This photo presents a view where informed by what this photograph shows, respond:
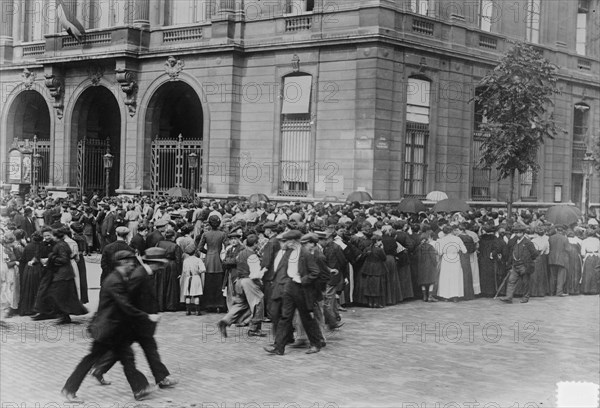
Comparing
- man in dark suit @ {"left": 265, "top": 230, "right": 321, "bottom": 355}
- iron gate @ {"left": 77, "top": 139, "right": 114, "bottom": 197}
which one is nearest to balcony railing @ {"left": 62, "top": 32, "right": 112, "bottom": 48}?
iron gate @ {"left": 77, "top": 139, "right": 114, "bottom": 197}

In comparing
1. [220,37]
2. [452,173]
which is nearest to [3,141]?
[220,37]

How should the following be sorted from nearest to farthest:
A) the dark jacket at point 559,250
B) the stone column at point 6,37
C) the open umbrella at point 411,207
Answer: the dark jacket at point 559,250 → the open umbrella at point 411,207 → the stone column at point 6,37

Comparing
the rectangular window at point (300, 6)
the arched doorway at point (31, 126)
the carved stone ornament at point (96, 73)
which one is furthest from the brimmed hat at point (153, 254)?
the arched doorway at point (31, 126)

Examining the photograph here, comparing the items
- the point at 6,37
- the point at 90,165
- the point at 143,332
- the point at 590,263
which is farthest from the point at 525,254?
the point at 6,37

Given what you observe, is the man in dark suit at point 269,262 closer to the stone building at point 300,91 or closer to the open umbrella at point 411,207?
the open umbrella at point 411,207

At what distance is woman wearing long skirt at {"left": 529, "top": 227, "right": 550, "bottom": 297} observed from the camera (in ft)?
59.4

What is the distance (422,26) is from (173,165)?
1143 cm

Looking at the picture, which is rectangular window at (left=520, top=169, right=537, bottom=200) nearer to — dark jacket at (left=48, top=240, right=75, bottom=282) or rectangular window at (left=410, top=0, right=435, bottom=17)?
rectangular window at (left=410, top=0, right=435, bottom=17)

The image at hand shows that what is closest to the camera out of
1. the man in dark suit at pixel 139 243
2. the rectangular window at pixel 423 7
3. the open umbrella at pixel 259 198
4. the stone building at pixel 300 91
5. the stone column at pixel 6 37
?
the man in dark suit at pixel 139 243

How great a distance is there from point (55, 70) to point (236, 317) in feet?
81.4

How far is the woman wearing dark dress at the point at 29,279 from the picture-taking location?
13.7 m

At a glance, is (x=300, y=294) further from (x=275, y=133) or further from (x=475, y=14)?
(x=475, y=14)

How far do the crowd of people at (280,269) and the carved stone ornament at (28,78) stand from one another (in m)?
16.4

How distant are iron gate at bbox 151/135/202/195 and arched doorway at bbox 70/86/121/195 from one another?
3.72 meters
